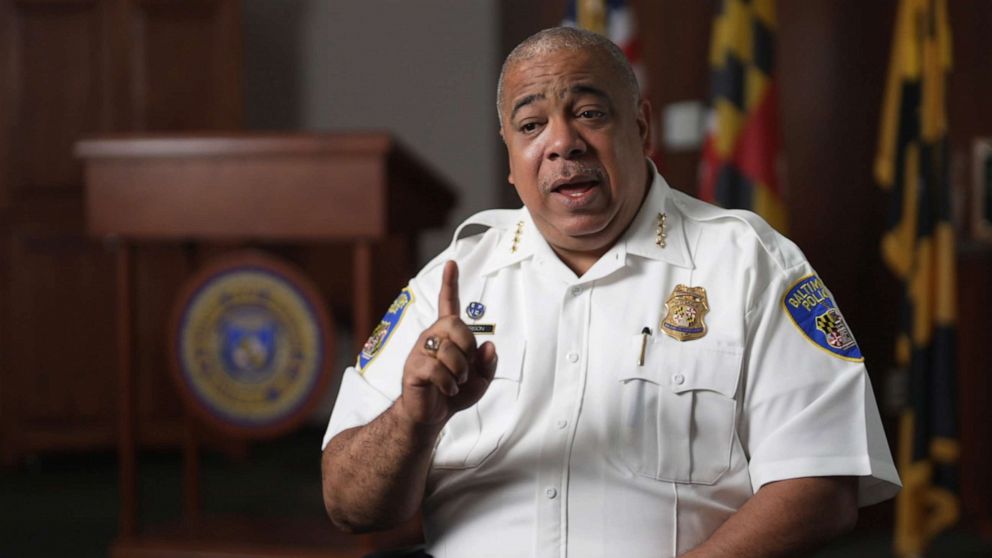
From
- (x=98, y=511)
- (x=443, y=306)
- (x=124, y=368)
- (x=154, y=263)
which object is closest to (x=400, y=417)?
(x=443, y=306)

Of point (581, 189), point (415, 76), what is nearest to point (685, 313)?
point (581, 189)

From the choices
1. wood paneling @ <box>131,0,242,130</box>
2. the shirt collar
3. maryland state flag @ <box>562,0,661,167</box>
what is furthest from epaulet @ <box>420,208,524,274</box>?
wood paneling @ <box>131,0,242,130</box>

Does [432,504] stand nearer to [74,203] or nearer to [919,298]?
[919,298]

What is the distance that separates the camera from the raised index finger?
122cm

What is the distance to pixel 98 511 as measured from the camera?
3.59 m

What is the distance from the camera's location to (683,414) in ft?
4.25

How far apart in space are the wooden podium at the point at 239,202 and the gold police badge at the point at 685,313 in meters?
1.28

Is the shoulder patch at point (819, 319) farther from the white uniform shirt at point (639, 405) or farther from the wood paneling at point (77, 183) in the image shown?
the wood paneling at point (77, 183)

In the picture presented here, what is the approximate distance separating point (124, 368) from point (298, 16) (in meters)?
2.79

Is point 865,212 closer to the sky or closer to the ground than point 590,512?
closer to the sky

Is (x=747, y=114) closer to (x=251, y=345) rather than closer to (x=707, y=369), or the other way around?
(x=251, y=345)

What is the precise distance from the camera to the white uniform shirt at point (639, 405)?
125 cm

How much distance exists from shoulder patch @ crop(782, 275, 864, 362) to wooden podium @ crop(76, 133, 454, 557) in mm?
1370

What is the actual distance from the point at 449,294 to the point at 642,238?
283 millimetres
